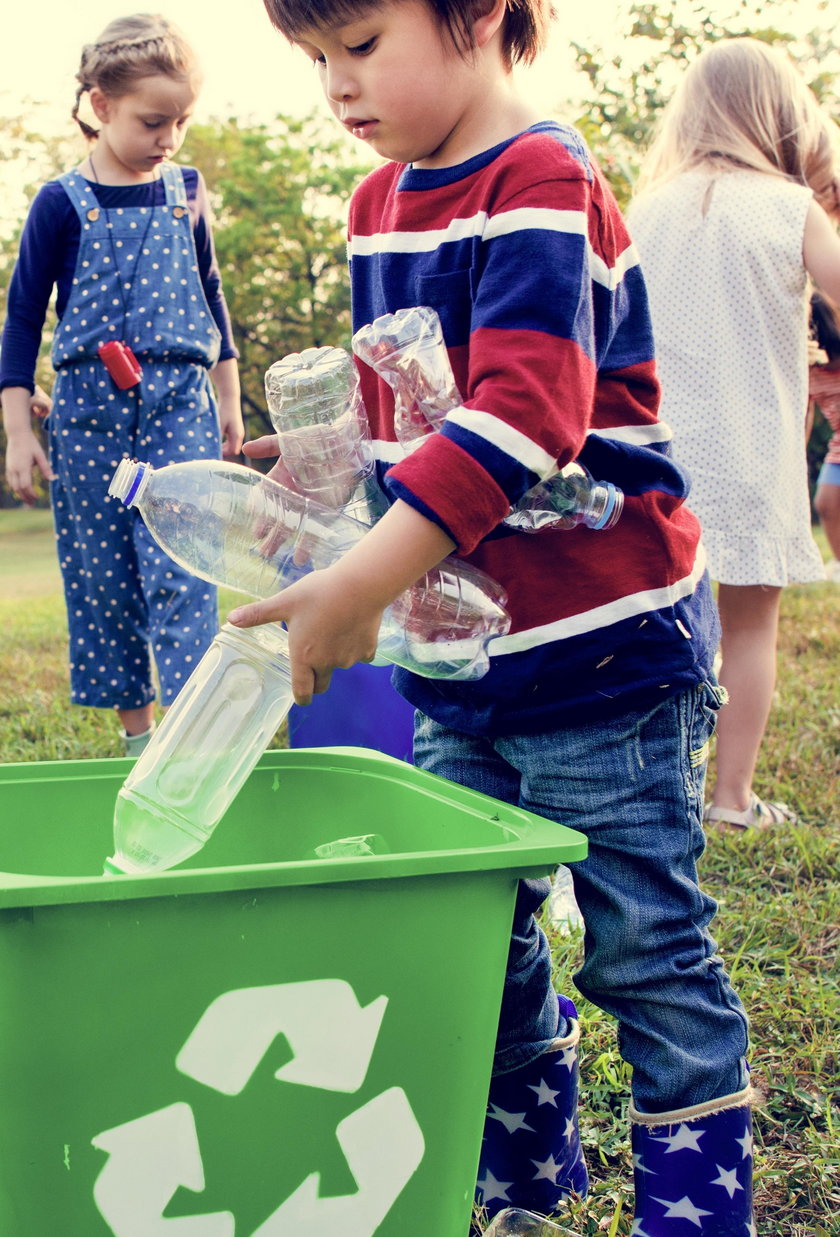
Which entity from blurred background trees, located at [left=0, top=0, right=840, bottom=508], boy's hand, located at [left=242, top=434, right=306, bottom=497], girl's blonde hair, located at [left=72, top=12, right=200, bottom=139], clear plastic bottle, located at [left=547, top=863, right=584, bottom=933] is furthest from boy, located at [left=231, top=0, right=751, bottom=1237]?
blurred background trees, located at [left=0, top=0, right=840, bottom=508]

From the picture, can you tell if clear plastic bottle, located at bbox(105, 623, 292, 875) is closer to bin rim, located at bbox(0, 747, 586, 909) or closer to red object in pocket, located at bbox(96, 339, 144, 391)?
bin rim, located at bbox(0, 747, 586, 909)

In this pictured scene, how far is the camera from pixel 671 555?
4.14 feet

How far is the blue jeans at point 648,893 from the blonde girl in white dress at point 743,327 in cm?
138

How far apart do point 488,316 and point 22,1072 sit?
749mm

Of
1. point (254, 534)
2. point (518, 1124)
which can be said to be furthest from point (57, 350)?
point (518, 1124)

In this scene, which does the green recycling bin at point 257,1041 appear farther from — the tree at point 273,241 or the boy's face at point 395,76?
the tree at point 273,241

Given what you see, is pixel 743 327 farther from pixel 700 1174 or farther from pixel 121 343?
pixel 700 1174

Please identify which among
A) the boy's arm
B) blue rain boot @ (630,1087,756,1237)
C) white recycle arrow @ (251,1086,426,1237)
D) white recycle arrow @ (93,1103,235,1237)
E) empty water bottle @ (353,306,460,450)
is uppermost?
empty water bottle @ (353,306,460,450)

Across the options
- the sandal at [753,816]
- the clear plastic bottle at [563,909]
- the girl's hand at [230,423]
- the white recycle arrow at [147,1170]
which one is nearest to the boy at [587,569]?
the white recycle arrow at [147,1170]

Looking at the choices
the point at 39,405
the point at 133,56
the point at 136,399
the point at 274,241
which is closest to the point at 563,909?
the point at 136,399

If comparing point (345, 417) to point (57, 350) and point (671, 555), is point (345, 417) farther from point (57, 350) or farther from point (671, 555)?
point (57, 350)

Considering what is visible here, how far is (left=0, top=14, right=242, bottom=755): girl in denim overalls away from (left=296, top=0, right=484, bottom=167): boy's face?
166 centimetres

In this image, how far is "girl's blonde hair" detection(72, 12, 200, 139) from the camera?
2693 mm

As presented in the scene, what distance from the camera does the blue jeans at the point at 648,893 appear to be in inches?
48.3
